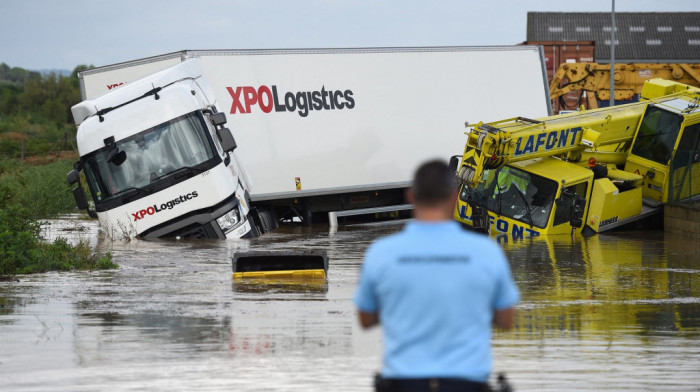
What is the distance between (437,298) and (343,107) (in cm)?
1901

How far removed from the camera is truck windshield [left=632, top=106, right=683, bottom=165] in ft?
69.9

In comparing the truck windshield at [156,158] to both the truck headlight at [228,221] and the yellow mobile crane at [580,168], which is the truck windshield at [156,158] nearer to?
the truck headlight at [228,221]

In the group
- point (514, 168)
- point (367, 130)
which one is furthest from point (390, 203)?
point (514, 168)

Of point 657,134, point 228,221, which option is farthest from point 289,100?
point 657,134

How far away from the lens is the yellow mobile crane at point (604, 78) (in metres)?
35.9

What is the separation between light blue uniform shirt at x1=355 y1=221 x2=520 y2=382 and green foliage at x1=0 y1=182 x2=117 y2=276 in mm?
10424

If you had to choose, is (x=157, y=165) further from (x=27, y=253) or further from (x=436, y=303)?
(x=436, y=303)

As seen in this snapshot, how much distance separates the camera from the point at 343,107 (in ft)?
75.7

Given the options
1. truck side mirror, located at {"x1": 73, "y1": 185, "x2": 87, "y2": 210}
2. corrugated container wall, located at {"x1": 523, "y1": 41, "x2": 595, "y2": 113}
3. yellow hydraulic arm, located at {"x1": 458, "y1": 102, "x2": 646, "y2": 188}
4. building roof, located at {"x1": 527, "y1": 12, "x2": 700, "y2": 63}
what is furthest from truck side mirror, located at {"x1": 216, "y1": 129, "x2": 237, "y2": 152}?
building roof, located at {"x1": 527, "y1": 12, "x2": 700, "y2": 63}

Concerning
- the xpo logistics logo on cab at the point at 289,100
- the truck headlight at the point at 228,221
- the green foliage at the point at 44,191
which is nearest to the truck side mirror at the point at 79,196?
the truck headlight at the point at 228,221

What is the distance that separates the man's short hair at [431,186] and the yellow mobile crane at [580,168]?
14549 mm

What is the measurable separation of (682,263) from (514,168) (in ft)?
15.5

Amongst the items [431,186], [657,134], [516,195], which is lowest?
[516,195]

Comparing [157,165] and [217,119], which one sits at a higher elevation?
[217,119]
